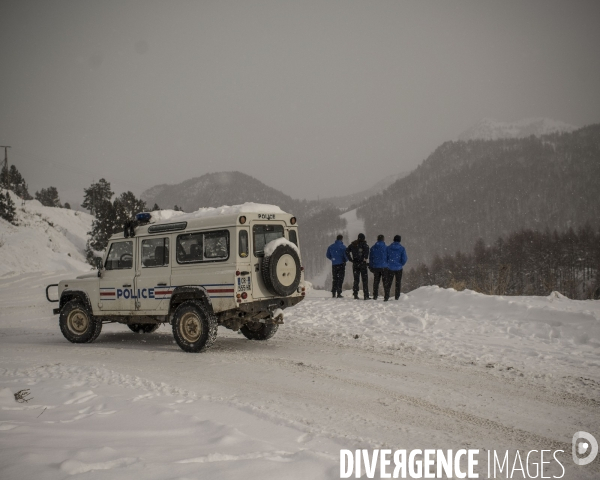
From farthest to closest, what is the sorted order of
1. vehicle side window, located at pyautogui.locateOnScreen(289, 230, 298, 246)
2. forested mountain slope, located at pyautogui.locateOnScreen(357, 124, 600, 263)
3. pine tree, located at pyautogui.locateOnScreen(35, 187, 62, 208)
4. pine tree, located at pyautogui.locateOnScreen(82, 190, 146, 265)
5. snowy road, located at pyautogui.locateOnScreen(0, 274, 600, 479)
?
1. forested mountain slope, located at pyautogui.locateOnScreen(357, 124, 600, 263)
2. pine tree, located at pyautogui.locateOnScreen(35, 187, 62, 208)
3. pine tree, located at pyautogui.locateOnScreen(82, 190, 146, 265)
4. vehicle side window, located at pyautogui.locateOnScreen(289, 230, 298, 246)
5. snowy road, located at pyautogui.locateOnScreen(0, 274, 600, 479)

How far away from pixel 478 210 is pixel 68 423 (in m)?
195

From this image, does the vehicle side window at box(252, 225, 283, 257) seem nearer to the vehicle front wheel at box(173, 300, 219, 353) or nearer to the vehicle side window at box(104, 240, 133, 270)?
the vehicle front wheel at box(173, 300, 219, 353)

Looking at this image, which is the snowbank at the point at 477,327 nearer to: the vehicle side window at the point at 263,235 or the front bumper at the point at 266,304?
the front bumper at the point at 266,304

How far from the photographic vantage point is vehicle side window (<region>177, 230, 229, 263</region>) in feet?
27.2

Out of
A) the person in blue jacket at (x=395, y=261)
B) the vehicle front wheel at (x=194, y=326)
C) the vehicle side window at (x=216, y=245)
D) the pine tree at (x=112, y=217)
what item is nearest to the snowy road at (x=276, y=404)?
the vehicle front wheel at (x=194, y=326)

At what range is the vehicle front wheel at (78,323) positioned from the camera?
1013cm

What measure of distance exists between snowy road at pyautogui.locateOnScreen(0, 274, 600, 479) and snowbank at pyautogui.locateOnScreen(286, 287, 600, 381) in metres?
0.08

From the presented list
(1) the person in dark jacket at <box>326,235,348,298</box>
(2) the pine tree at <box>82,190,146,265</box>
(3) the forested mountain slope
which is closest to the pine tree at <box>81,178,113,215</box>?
(2) the pine tree at <box>82,190,146,265</box>

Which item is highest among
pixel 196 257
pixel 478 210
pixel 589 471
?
pixel 478 210

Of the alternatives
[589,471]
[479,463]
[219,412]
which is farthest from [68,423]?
[589,471]

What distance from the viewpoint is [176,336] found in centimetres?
876

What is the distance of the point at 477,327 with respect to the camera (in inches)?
405

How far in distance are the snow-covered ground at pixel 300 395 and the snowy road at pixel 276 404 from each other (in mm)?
23

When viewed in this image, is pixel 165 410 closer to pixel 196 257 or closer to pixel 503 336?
pixel 196 257
